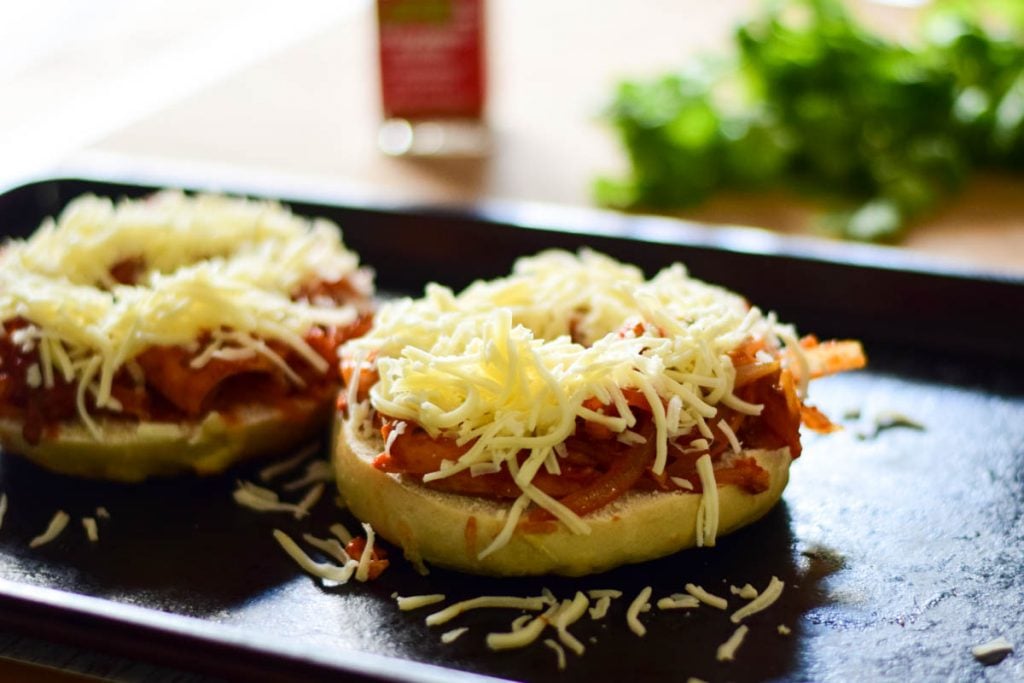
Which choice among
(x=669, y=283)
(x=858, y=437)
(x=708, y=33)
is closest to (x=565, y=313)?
(x=669, y=283)

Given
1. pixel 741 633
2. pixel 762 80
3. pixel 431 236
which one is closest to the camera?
pixel 741 633

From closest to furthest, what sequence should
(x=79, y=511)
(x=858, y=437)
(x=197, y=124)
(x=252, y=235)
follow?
(x=79, y=511) → (x=858, y=437) → (x=252, y=235) → (x=197, y=124)

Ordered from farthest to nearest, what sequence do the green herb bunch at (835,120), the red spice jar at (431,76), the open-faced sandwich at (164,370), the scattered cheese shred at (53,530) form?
1. the red spice jar at (431,76)
2. the green herb bunch at (835,120)
3. the open-faced sandwich at (164,370)
4. the scattered cheese shred at (53,530)

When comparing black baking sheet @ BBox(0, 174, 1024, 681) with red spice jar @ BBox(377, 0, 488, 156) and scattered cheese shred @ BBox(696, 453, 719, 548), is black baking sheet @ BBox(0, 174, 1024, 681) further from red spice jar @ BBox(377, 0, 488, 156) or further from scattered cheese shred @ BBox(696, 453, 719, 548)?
red spice jar @ BBox(377, 0, 488, 156)

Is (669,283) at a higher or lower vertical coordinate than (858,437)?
higher

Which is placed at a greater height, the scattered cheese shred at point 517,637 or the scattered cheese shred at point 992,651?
the scattered cheese shred at point 517,637

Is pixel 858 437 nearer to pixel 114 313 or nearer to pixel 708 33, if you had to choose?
pixel 114 313

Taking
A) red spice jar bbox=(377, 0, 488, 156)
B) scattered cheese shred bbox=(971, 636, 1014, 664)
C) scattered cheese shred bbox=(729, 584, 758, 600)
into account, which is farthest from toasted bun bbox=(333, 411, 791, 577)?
red spice jar bbox=(377, 0, 488, 156)

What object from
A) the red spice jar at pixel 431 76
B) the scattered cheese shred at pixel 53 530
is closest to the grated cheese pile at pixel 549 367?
the scattered cheese shred at pixel 53 530

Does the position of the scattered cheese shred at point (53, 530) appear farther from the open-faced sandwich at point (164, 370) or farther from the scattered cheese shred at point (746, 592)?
the scattered cheese shred at point (746, 592)
